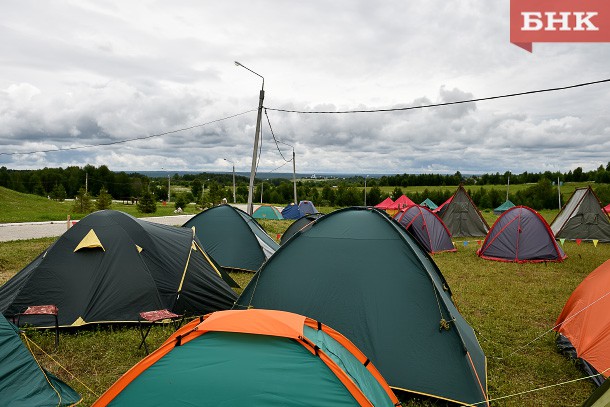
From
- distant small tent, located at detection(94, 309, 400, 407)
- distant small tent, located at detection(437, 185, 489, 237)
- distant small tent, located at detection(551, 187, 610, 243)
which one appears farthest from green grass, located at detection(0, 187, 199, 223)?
distant small tent, located at detection(551, 187, 610, 243)

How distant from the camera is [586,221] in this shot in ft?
66.9

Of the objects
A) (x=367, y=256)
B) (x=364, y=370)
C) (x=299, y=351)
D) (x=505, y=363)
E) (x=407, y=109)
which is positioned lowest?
(x=505, y=363)

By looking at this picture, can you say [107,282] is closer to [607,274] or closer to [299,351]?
[299,351]

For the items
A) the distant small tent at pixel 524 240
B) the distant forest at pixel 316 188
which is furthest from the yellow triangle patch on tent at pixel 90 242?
the distant forest at pixel 316 188

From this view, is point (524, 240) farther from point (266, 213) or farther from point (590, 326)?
point (266, 213)

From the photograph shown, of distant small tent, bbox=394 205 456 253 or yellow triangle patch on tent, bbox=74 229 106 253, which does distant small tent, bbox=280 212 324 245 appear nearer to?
distant small tent, bbox=394 205 456 253

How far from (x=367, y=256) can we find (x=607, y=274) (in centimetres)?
371

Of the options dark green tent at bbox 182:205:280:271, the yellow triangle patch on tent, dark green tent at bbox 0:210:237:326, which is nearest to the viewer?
dark green tent at bbox 0:210:237:326

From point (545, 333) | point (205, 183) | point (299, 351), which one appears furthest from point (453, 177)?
point (299, 351)

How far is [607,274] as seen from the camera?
6316mm

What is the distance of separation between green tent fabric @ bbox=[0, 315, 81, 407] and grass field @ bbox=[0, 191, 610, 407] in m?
0.36

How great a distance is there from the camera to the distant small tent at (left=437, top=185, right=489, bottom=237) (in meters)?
22.5

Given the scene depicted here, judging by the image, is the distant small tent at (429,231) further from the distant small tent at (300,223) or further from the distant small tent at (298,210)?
the distant small tent at (298,210)

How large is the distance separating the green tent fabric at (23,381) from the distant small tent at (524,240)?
14.1 m
